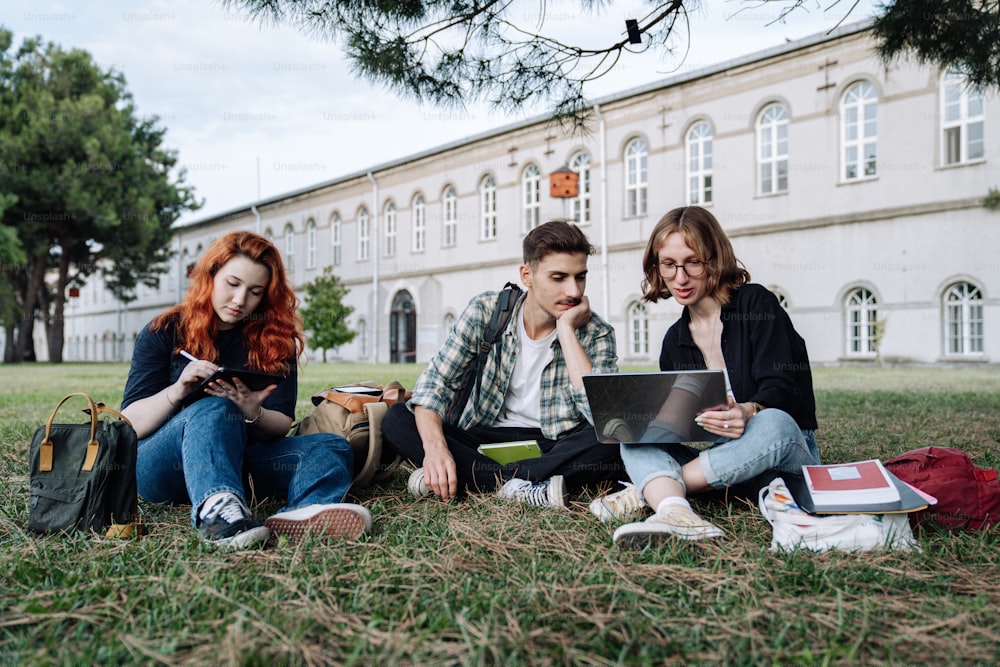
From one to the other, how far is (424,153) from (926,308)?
55.9ft

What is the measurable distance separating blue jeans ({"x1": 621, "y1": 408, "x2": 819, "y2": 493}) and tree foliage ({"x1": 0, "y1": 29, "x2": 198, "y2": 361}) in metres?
25.7

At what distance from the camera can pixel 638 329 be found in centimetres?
2181

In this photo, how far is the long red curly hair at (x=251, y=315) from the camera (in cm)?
296

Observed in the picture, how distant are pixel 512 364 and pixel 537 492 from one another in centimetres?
58

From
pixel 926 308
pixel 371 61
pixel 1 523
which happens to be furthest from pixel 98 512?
pixel 926 308

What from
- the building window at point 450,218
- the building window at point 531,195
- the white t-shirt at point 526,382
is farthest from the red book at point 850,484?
the building window at point 450,218

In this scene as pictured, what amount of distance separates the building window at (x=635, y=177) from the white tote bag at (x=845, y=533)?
19924mm

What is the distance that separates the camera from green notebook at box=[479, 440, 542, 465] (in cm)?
328

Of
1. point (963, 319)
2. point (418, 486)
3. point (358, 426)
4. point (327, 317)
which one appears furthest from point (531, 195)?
point (418, 486)

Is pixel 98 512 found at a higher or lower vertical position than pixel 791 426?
lower

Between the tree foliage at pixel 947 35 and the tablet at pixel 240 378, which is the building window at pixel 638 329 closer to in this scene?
the tree foliage at pixel 947 35

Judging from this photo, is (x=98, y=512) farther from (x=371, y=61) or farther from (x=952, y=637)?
(x=371, y=61)

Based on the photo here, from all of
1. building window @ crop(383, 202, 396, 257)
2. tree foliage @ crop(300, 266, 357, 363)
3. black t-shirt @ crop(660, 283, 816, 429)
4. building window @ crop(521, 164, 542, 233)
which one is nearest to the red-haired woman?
black t-shirt @ crop(660, 283, 816, 429)

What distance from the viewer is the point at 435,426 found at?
319 centimetres
